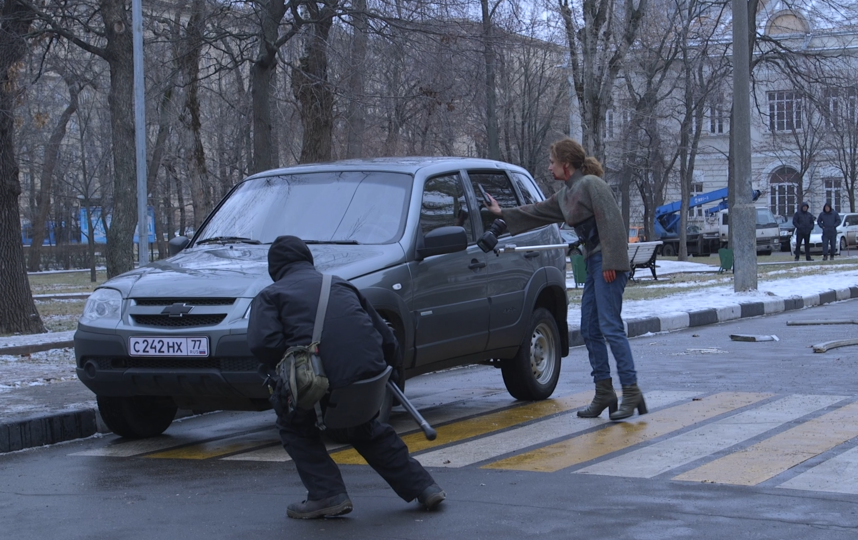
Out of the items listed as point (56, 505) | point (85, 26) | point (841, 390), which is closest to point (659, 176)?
point (85, 26)

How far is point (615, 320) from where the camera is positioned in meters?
7.41

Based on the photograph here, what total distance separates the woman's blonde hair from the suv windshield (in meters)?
1.02

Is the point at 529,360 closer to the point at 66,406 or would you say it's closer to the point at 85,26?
the point at 66,406

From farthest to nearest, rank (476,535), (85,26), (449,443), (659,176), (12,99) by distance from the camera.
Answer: (659,176), (85,26), (12,99), (449,443), (476,535)

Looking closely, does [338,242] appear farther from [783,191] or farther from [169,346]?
[783,191]

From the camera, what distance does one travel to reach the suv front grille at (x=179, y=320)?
6.39m

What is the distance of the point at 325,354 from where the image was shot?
4.79 meters

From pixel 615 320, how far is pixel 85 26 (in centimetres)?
1181

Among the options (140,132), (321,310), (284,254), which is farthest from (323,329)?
(140,132)

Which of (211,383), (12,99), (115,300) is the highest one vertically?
(12,99)

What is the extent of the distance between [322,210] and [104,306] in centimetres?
156

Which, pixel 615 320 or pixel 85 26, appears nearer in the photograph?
pixel 615 320

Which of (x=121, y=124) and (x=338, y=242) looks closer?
(x=338, y=242)

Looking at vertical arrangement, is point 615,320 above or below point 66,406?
above
